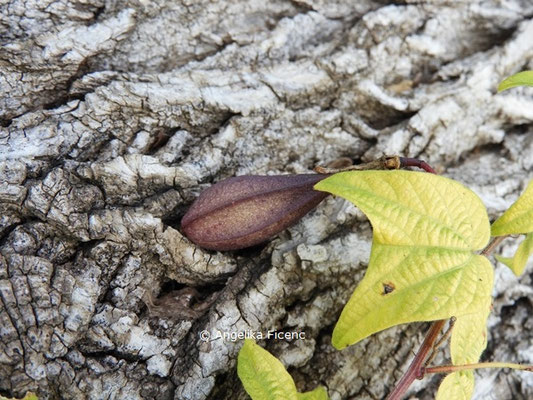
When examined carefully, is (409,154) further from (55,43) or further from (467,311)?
(55,43)

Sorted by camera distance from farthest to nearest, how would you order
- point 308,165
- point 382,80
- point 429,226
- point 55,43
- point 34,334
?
point 382,80 < point 308,165 < point 55,43 < point 34,334 < point 429,226

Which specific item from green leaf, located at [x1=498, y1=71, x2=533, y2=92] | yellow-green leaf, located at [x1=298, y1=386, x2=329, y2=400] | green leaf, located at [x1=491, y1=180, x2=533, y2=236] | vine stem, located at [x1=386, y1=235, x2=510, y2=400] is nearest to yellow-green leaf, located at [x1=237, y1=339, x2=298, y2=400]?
yellow-green leaf, located at [x1=298, y1=386, x2=329, y2=400]

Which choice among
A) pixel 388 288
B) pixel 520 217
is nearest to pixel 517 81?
pixel 520 217

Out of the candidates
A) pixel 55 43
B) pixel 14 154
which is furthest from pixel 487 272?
pixel 55 43

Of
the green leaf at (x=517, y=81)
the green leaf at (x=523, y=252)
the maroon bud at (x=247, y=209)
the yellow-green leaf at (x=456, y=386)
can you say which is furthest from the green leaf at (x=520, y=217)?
the maroon bud at (x=247, y=209)

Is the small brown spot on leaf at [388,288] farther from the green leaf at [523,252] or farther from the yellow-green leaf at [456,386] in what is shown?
the green leaf at [523,252]

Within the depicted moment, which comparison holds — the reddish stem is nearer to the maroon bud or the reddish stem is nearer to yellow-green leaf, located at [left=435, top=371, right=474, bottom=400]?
yellow-green leaf, located at [left=435, top=371, right=474, bottom=400]
